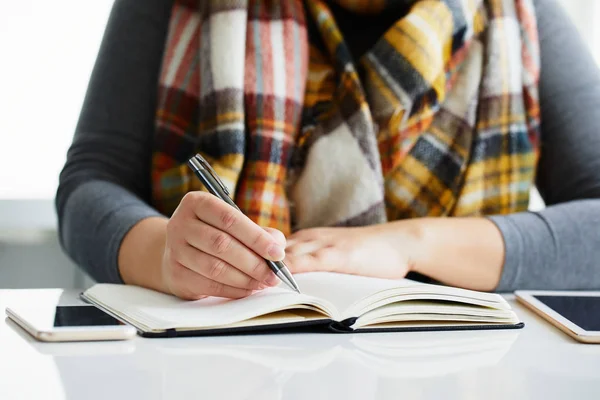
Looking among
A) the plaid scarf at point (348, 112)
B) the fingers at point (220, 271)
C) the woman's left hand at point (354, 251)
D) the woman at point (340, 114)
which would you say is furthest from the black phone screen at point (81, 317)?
the plaid scarf at point (348, 112)

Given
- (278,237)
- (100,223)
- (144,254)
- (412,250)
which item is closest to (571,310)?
(412,250)

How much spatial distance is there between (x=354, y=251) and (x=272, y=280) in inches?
7.6

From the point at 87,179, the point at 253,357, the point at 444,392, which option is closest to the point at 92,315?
the point at 253,357

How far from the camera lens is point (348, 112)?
127 centimetres

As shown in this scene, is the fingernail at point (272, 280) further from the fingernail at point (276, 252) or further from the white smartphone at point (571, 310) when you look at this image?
the white smartphone at point (571, 310)

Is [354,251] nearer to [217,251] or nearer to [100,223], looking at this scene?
Result: [217,251]

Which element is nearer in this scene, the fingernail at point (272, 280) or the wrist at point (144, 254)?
the fingernail at point (272, 280)

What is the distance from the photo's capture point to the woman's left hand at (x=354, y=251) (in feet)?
3.01

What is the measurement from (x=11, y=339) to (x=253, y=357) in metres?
0.21

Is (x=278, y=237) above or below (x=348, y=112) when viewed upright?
below

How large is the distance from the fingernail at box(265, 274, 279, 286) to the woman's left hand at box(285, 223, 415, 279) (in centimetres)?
12

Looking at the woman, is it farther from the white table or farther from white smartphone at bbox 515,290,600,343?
the white table

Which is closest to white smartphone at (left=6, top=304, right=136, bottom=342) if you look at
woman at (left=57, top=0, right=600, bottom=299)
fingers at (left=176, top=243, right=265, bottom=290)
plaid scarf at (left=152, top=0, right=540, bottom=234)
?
fingers at (left=176, top=243, right=265, bottom=290)

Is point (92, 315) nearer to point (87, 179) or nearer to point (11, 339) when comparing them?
point (11, 339)
